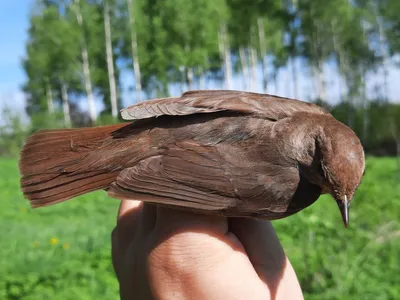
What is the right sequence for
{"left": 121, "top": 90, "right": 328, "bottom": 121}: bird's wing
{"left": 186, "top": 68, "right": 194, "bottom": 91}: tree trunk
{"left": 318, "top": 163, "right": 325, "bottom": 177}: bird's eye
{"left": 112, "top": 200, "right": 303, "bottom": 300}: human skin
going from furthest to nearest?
{"left": 186, "top": 68, "right": 194, "bottom": 91}: tree trunk
{"left": 121, "top": 90, "right": 328, "bottom": 121}: bird's wing
{"left": 318, "top": 163, "right": 325, "bottom": 177}: bird's eye
{"left": 112, "top": 200, "right": 303, "bottom": 300}: human skin

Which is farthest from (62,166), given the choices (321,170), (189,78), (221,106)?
(189,78)

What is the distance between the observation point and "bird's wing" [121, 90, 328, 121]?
2135mm

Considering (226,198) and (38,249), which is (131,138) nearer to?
(226,198)

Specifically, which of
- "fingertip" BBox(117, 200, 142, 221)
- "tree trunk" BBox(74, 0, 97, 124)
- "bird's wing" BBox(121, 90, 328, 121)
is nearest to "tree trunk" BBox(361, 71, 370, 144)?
"tree trunk" BBox(74, 0, 97, 124)

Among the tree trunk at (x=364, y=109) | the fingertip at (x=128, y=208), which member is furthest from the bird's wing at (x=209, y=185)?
the tree trunk at (x=364, y=109)

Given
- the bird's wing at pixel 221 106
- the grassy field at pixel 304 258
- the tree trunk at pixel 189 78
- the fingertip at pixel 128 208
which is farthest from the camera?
the tree trunk at pixel 189 78

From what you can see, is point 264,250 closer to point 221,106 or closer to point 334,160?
point 334,160

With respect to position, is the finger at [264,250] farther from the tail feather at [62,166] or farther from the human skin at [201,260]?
the tail feather at [62,166]

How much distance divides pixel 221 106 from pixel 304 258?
2447 millimetres

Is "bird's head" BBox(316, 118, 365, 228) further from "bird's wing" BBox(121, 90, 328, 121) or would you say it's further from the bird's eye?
"bird's wing" BBox(121, 90, 328, 121)

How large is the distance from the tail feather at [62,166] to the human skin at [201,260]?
0.28 meters

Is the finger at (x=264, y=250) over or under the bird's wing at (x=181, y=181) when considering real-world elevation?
under

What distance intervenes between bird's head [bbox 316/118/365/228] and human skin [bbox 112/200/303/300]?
0.34 m

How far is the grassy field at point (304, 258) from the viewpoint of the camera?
13.6 feet
